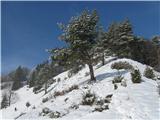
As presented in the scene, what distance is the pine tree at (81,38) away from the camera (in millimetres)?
27766

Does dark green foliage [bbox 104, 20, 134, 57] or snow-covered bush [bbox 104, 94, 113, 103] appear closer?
snow-covered bush [bbox 104, 94, 113, 103]

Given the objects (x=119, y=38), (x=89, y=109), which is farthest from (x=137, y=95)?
(x=119, y=38)

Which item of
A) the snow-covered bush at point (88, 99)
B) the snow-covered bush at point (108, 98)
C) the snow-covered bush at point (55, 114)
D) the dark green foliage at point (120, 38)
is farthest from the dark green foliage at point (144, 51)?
the snow-covered bush at point (55, 114)

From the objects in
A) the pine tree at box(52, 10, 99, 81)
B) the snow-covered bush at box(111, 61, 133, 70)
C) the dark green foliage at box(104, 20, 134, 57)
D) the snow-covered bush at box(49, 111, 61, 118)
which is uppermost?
the dark green foliage at box(104, 20, 134, 57)

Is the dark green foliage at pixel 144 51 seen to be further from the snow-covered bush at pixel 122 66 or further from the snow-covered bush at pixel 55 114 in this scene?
the snow-covered bush at pixel 55 114

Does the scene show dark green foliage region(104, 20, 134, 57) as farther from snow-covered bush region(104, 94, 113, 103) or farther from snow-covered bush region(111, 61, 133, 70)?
snow-covered bush region(104, 94, 113, 103)

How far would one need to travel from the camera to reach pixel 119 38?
4841 centimetres

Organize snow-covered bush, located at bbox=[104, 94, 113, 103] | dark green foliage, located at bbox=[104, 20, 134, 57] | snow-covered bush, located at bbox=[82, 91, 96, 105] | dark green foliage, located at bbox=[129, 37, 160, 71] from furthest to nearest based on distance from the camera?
dark green foliage, located at bbox=[104, 20, 134, 57] → dark green foliage, located at bbox=[129, 37, 160, 71] → snow-covered bush, located at bbox=[82, 91, 96, 105] → snow-covered bush, located at bbox=[104, 94, 113, 103]

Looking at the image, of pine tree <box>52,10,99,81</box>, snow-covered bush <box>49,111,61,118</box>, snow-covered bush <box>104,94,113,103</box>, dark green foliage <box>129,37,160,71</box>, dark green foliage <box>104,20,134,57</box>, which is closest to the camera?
snow-covered bush <box>49,111,61,118</box>

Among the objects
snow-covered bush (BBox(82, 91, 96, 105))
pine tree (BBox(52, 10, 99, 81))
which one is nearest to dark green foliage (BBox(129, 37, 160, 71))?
pine tree (BBox(52, 10, 99, 81))

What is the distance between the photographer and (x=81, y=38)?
2802 cm

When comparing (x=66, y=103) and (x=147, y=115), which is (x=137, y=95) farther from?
(x=66, y=103)

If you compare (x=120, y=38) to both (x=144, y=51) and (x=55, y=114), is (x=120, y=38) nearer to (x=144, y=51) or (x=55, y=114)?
(x=144, y=51)

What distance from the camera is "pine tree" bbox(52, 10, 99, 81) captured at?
27766 millimetres
